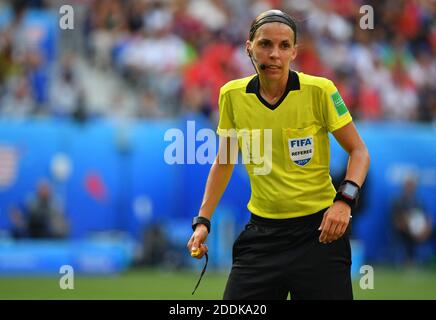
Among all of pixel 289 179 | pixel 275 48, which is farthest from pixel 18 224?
pixel 275 48

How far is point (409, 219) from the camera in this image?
17.8 meters

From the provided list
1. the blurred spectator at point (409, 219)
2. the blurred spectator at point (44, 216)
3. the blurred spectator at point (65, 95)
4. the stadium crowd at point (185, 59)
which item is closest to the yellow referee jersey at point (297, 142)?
the blurred spectator at point (44, 216)

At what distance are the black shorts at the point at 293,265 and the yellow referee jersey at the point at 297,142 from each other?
0.32ft

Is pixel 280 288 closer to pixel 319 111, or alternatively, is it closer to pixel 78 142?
pixel 319 111

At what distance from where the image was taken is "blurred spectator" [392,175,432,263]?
1783cm

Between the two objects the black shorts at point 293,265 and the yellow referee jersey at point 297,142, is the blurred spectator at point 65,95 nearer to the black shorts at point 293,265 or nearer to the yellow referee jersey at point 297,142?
the yellow referee jersey at point 297,142

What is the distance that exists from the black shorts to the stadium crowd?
11.6m

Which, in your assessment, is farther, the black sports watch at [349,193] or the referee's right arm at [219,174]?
the referee's right arm at [219,174]

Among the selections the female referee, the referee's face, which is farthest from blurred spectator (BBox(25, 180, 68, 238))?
the referee's face

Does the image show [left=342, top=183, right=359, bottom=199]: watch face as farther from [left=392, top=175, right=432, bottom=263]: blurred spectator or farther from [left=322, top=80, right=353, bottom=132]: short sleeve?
[left=392, top=175, right=432, bottom=263]: blurred spectator

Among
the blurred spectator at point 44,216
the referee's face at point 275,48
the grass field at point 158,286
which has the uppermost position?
the referee's face at point 275,48

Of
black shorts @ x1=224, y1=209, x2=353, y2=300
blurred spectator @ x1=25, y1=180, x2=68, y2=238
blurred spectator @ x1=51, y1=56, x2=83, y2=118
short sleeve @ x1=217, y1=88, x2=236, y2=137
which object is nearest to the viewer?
black shorts @ x1=224, y1=209, x2=353, y2=300

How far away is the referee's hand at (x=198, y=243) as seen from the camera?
6.09 meters

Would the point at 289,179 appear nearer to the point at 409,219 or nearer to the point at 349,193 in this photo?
the point at 349,193
